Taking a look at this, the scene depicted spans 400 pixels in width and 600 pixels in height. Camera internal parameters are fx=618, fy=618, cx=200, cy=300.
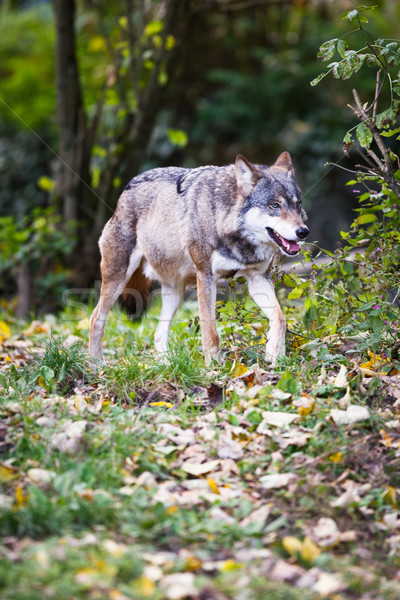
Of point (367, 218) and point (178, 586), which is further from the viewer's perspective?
point (367, 218)

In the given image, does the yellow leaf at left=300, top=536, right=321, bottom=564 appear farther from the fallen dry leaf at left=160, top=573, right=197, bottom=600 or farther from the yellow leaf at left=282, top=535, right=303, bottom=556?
the fallen dry leaf at left=160, top=573, right=197, bottom=600

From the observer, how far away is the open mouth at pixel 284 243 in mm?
4809

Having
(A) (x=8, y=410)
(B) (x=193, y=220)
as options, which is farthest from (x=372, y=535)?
(B) (x=193, y=220)

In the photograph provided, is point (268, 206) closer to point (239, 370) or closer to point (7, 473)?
point (239, 370)

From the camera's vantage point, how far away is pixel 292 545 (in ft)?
9.12

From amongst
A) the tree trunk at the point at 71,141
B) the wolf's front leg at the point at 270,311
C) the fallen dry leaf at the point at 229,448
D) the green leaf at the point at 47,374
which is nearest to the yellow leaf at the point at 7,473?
the fallen dry leaf at the point at 229,448

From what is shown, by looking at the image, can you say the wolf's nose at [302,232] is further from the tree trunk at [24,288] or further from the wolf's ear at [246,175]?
the tree trunk at [24,288]

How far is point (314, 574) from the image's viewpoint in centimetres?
264

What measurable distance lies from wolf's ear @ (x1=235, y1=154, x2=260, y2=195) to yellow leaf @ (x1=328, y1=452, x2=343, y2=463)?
2369 millimetres

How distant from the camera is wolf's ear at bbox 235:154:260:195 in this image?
4980mm

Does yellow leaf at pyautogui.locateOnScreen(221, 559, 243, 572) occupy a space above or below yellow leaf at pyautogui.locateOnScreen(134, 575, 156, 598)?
below

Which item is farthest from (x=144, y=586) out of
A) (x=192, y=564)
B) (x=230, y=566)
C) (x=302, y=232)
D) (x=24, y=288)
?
(x=24, y=288)

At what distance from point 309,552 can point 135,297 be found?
12.8 ft

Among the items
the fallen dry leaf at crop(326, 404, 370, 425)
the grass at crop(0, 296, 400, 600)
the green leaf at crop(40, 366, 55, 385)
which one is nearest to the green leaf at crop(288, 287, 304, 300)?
the grass at crop(0, 296, 400, 600)
